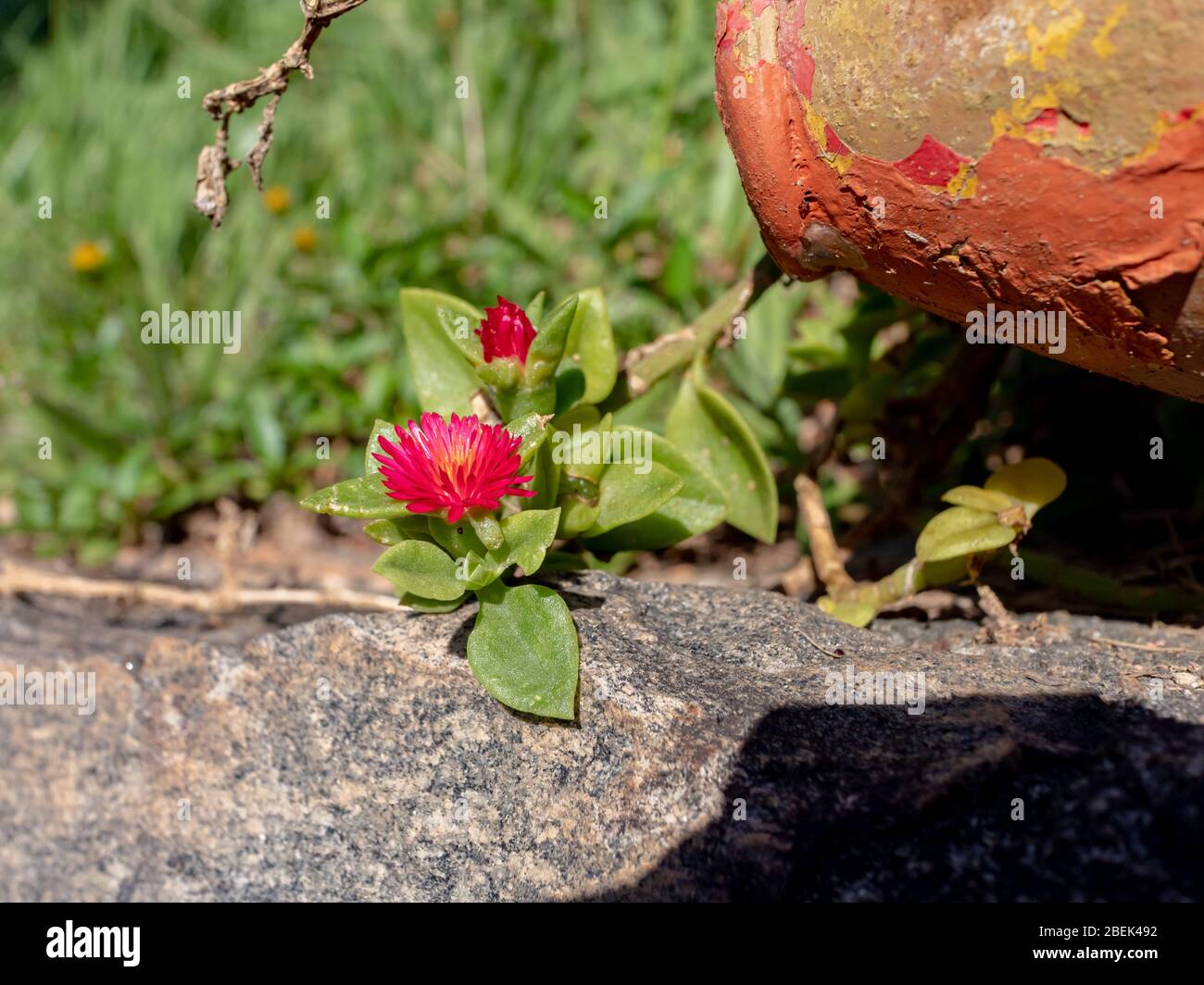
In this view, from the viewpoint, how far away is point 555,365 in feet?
4.76

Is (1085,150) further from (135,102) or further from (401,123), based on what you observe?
(135,102)

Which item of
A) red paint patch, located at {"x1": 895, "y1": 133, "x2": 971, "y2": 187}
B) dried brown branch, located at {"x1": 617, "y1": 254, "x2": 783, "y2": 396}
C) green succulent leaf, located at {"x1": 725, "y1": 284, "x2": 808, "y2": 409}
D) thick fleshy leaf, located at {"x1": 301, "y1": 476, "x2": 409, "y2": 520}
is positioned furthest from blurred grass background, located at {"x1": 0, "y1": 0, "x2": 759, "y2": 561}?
red paint patch, located at {"x1": 895, "y1": 133, "x2": 971, "y2": 187}

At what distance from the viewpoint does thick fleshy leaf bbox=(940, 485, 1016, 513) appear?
1.48m

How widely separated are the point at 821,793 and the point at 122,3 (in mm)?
3524

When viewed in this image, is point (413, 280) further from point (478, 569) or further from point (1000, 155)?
point (1000, 155)

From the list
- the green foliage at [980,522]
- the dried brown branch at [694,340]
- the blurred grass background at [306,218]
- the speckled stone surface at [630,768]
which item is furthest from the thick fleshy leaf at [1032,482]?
the blurred grass background at [306,218]

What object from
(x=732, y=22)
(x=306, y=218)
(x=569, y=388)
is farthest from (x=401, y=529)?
(x=306, y=218)

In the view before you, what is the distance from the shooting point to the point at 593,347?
62.7 inches

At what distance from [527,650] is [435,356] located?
516 mm

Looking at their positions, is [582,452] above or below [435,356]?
below

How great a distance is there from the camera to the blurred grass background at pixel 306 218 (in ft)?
7.95

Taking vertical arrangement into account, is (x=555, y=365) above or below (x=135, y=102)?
below

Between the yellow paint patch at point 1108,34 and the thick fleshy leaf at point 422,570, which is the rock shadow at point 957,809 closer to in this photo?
the thick fleshy leaf at point 422,570
